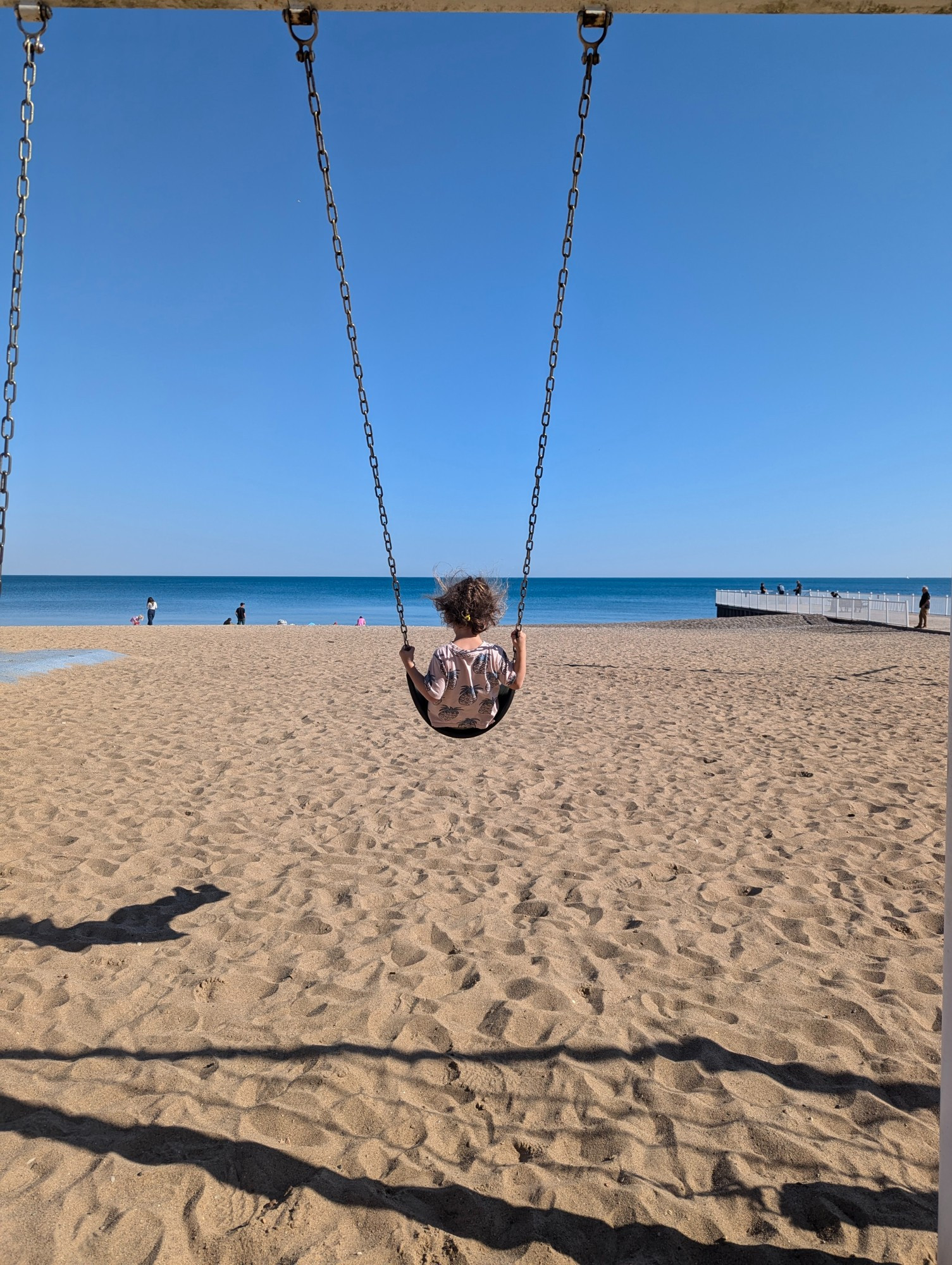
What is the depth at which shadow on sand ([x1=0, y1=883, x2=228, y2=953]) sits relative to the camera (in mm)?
3943

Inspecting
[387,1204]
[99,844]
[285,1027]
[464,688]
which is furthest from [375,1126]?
[99,844]

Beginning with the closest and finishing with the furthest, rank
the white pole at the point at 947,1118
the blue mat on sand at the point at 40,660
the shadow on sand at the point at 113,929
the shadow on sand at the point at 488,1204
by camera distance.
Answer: the white pole at the point at 947,1118, the shadow on sand at the point at 488,1204, the shadow on sand at the point at 113,929, the blue mat on sand at the point at 40,660

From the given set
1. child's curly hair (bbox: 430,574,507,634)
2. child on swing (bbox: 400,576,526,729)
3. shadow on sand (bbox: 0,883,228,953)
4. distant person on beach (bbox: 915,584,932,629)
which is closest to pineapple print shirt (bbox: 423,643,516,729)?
child on swing (bbox: 400,576,526,729)

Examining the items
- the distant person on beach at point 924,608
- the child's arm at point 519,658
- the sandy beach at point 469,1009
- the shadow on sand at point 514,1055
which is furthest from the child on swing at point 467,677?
the distant person on beach at point 924,608

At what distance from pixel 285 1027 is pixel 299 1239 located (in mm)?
1059

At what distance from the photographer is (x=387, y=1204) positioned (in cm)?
235

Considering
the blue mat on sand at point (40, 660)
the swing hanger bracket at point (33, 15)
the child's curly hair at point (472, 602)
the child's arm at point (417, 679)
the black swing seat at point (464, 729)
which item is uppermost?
the swing hanger bracket at point (33, 15)

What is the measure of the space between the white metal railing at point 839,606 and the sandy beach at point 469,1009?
70.9 feet

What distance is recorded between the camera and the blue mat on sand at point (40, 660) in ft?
44.8

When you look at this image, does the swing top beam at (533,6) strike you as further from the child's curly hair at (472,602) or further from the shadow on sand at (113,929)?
the shadow on sand at (113,929)

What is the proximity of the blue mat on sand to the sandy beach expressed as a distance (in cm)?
706

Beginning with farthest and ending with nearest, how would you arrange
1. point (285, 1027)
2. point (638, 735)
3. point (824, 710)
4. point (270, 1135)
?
point (824, 710) < point (638, 735) < point (285, 1027) < point (270, 1135)

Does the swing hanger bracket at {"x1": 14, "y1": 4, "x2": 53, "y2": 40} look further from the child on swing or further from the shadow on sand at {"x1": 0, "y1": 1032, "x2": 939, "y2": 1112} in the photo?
the shadow on sand at {"x1": 0, "y1": 1032, "x2": 939, "y2": 1112}

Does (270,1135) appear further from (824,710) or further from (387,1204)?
(824,710)
